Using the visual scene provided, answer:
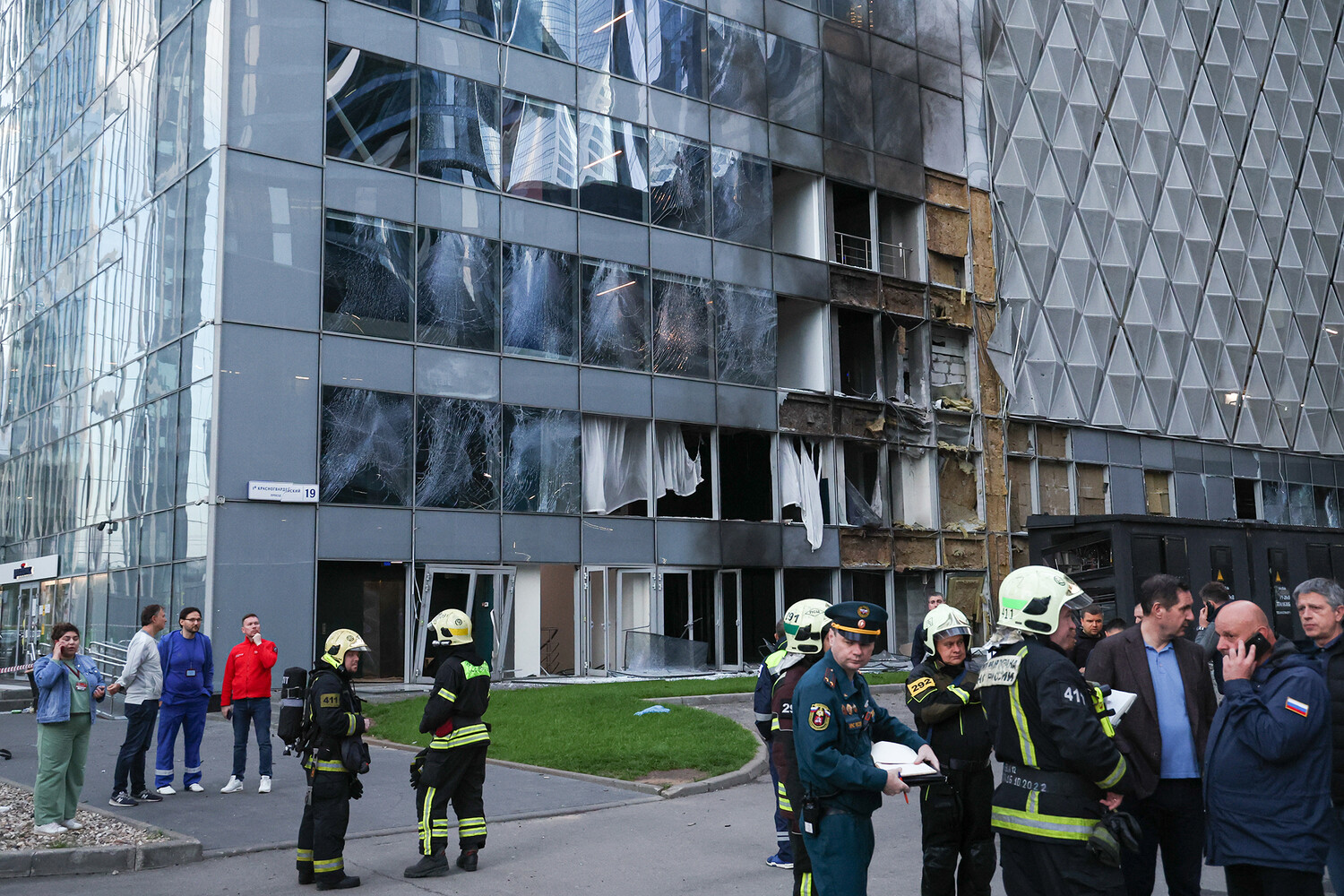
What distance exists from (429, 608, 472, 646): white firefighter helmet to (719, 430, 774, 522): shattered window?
19939 millimetres

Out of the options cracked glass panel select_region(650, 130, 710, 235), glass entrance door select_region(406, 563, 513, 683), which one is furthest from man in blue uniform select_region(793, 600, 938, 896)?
cracked glass panel select_region(650, 130, 710, 235)

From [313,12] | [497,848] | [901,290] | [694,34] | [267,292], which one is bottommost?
[497,848]

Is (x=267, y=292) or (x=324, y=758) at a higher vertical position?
(x=267, y=292)

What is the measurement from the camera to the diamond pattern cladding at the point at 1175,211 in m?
35.7

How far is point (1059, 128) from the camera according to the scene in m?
36.6

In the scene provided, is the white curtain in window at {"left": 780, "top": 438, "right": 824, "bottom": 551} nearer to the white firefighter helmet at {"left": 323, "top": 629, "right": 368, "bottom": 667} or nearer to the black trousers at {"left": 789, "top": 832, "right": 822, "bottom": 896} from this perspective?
the white firefighter helmet at {"left": 323, "top": 629, "right": 368, "bottom": 667}

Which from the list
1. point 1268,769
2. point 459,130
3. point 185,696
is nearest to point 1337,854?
point 1268,769

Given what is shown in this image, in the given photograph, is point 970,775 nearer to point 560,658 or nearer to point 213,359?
point 213,359

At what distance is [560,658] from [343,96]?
42.8 feet

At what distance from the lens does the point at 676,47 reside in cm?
2883

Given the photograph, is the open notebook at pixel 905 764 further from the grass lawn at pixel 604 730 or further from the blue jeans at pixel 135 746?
the blue jeans at pixel 135 746

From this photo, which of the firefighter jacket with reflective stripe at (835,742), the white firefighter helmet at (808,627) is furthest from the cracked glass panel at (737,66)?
the firefighter jacket with reflective stripe at (835,742)

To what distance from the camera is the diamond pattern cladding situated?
35.7m

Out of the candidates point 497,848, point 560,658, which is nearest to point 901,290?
point 560,658
